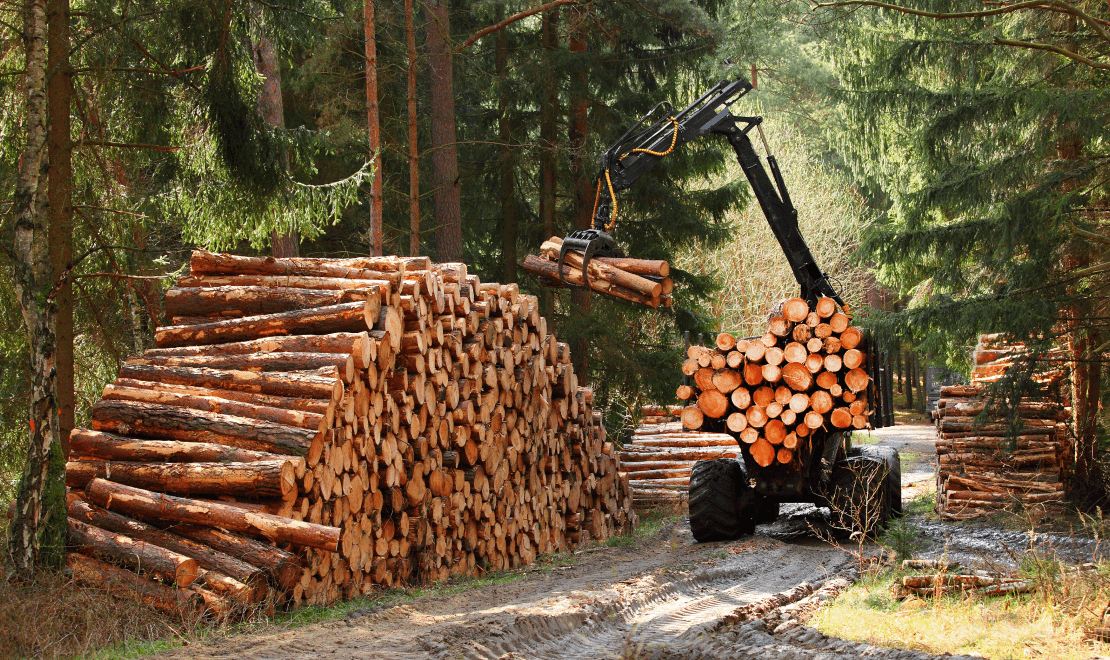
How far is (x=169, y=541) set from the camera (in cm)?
596

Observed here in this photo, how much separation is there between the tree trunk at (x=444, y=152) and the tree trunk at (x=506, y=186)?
4.58 ft

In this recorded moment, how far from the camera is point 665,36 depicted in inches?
614

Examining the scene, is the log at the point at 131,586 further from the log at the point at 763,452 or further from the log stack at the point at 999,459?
the log stack at the point at 999,459

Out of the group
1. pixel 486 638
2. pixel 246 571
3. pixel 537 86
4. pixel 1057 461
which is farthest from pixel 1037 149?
pixel 246 571

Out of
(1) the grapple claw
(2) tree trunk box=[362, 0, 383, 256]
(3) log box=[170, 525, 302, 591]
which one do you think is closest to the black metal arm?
(1) the grapple claw

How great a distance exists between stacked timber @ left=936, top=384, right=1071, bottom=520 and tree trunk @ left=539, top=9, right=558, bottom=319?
681 centimetres

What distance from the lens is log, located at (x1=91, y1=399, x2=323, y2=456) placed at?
6402 millimetres

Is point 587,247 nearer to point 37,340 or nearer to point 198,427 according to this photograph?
point 198,427

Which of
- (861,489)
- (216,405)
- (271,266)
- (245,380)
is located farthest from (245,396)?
(861,489)

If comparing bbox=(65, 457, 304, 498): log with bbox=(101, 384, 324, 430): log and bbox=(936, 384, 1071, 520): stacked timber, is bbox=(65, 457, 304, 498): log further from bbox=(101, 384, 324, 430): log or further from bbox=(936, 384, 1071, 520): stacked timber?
bbox=(936, 384, 1071, 520): stacked timber

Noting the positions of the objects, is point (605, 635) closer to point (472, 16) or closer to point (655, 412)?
point (655, 412)

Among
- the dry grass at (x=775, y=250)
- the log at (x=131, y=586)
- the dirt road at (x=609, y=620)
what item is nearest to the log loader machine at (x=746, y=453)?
the dirt road at (x=609, y=620)

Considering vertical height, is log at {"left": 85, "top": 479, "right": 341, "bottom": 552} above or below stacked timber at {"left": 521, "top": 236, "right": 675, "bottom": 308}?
below

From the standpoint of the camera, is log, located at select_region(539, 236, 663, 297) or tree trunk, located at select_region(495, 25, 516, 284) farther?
tree trunk, located at select_region(495, 25, 516, 284)
